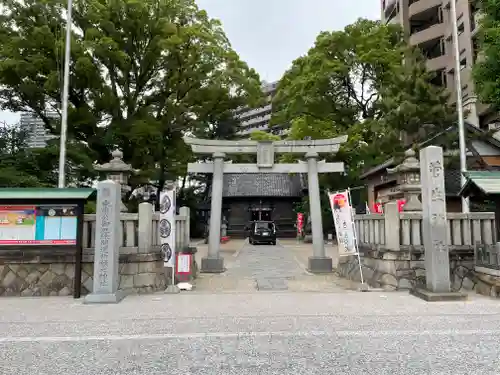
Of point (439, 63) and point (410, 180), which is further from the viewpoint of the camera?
point (439, 63)

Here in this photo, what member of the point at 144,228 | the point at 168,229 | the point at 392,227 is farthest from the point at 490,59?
the point at 144,228

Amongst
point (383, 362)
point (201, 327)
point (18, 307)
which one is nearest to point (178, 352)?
point (201, 327)

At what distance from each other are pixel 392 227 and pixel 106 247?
6496 mm

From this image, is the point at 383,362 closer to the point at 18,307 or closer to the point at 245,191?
the point at 18,307

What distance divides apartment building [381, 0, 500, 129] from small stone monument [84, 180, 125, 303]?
944 inches

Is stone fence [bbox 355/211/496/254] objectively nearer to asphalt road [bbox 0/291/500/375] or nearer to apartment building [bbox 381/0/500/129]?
asphalt road [bbox 0/291/500/375]

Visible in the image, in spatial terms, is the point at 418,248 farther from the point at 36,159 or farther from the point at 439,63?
the point at 439,63

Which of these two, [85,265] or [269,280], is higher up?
[85,265]

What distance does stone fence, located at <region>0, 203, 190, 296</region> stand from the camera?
8.52 m

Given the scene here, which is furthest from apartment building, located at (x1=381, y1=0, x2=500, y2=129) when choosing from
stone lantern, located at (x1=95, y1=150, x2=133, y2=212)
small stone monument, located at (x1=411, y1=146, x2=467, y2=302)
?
stone lantern, located at (x1=95, y1=150, x2=133, y2=212)

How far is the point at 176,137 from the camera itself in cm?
2466

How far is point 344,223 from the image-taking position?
10.4 m

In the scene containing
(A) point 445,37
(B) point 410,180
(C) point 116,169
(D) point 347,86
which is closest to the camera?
(C) point 116,169

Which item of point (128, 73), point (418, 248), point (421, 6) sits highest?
point (421, 6)
